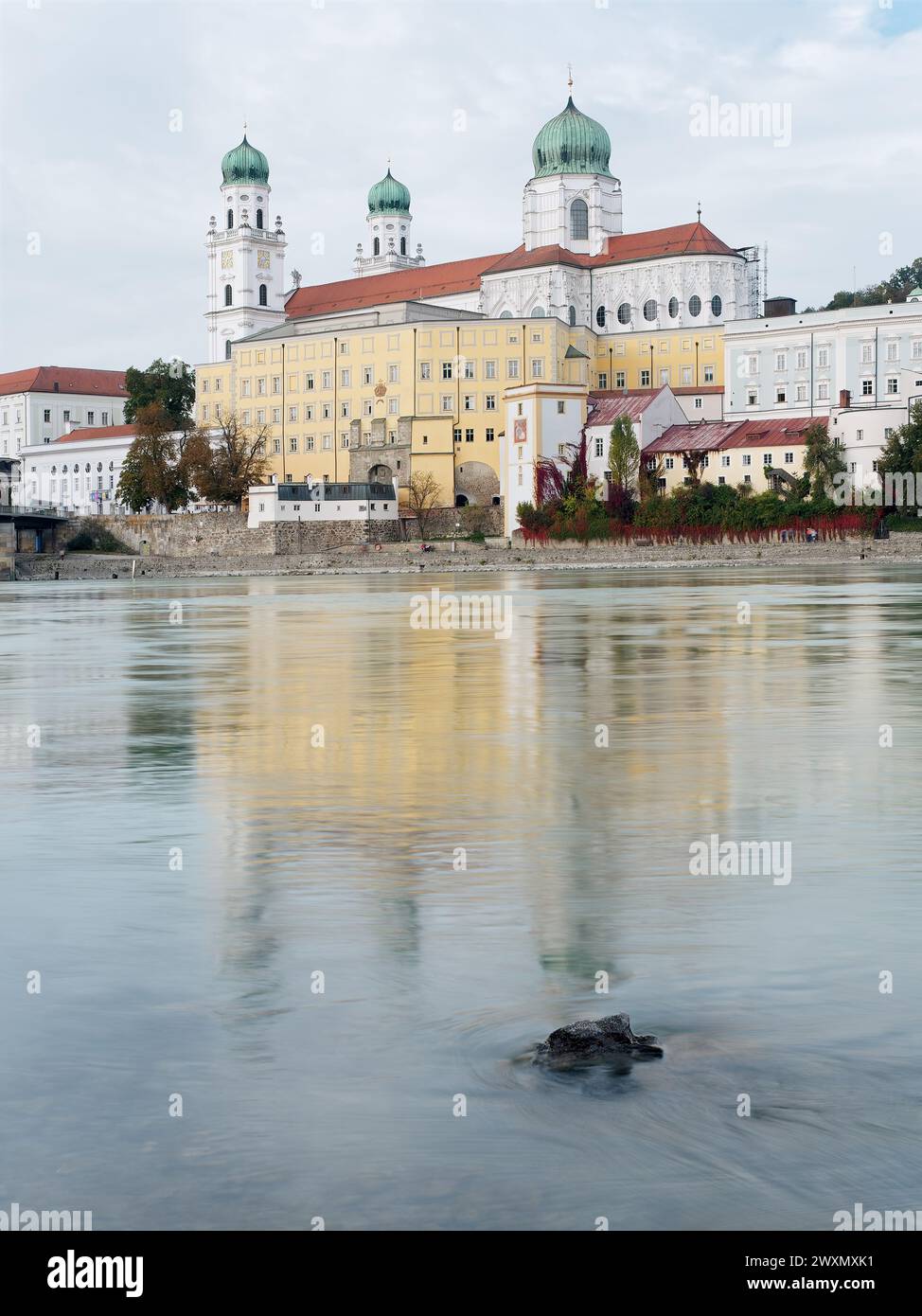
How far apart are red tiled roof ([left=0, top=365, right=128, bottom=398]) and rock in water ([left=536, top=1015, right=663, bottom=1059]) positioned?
17765 cm

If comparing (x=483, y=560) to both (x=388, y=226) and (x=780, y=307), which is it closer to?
(x=780, y=307)

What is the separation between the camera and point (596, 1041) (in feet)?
17.7

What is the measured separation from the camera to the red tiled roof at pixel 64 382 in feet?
576

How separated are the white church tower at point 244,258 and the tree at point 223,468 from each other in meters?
21.7

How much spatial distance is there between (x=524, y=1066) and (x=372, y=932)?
6.54 feet

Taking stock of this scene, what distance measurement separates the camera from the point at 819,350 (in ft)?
345

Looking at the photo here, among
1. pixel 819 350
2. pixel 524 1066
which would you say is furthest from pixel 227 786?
pixel 819 350

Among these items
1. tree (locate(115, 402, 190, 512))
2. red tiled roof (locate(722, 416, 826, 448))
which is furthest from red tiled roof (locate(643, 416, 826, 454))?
tree (locate(115, 402, 190, 512))

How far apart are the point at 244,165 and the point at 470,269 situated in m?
27.0

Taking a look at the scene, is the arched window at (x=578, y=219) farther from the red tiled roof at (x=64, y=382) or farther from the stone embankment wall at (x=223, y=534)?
the red tiled roof at (x=64, y=382)

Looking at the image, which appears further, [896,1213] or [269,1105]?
[269,1105]

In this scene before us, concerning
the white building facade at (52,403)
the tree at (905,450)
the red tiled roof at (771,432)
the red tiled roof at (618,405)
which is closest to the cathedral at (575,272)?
the red tiled roof at (618,405)
